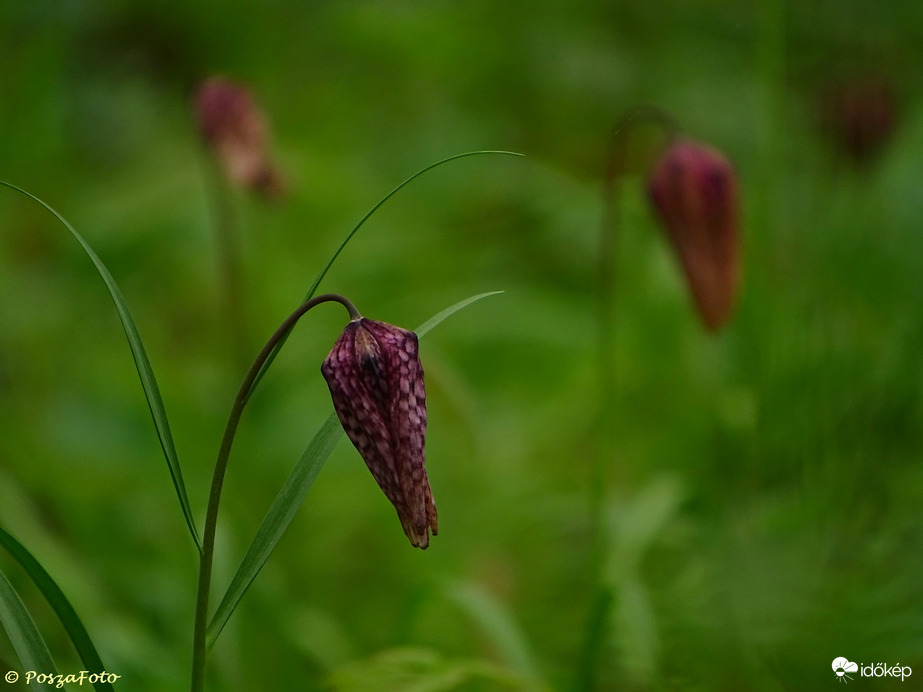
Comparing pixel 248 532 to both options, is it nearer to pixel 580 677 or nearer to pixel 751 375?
pixel 580 677

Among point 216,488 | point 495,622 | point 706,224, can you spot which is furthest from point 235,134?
point 216,488

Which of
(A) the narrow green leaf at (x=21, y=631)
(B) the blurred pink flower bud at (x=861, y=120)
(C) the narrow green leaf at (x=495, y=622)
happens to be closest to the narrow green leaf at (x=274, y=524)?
(A) the narrow green leaf at (x=21, y=631)

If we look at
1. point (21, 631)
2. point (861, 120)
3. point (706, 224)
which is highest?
point (861, 120)

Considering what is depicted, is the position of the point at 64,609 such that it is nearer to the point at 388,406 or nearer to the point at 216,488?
the point at 216,488

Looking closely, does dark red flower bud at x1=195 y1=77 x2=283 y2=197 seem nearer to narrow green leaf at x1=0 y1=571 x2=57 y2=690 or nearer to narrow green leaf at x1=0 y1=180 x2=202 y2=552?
narrow green leaf at x1=0 y1=180 x2=202 y2=552

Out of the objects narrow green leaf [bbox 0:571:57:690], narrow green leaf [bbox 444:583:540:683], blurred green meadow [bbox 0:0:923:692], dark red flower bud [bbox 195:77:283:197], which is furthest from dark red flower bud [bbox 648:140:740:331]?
narrow green leaf [bbox 0:571:57:690]

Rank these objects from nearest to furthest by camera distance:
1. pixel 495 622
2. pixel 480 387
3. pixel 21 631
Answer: pixel 21 631 → pixel 495 622 → pixel 480 387

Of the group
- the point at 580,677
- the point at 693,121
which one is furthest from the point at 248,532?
the point at 693,121
